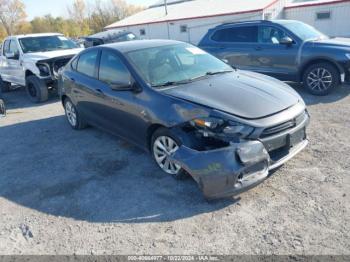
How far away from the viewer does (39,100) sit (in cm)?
924

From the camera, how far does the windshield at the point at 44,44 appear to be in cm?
977

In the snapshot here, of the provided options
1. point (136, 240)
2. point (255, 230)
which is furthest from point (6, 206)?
point (255, 230)

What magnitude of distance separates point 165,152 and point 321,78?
4.70 meters

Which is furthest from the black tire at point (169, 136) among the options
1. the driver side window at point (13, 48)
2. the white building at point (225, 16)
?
the white building at point (225, 16)

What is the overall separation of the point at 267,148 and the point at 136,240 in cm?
166

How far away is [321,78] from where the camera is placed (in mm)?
7191

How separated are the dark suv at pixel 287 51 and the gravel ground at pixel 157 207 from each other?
2.09 meters

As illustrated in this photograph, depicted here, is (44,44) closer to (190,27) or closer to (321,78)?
(321,78)

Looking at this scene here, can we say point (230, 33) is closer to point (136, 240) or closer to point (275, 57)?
point (275, 57)

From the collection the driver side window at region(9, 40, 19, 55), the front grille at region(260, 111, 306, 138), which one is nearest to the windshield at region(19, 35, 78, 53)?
the driver side window at region(9, 40, 19, 55)

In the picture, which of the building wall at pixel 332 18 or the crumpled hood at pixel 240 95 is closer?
the crumpled hood at pixel 240 95

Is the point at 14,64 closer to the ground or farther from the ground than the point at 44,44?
closer to the ground

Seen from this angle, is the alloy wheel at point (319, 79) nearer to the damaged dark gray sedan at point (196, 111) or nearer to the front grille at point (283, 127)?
the damaged dark gray sedan at point (196, 111)

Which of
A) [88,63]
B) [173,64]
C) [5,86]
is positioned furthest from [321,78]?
[5,86]
